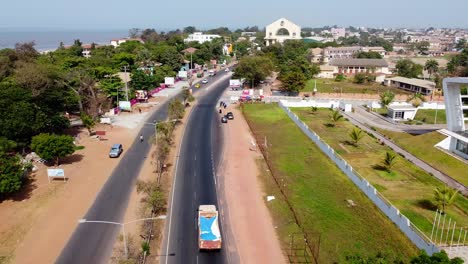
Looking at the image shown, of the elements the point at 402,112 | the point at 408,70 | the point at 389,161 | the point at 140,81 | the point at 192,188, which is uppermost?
the point at 408,70

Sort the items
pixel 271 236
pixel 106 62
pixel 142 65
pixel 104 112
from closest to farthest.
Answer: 1. pixel 271 236
2. pixel 104 112
3. pixel 106 62
4. pixel 142 65

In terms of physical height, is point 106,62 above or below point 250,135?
above

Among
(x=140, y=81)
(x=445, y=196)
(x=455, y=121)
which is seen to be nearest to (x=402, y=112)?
(x=455, y=121)

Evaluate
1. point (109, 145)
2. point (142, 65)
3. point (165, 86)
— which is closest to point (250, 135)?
point (109, 145)

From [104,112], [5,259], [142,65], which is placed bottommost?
[5,259]

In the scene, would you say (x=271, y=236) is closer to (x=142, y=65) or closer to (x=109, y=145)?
(x=109, y=145)

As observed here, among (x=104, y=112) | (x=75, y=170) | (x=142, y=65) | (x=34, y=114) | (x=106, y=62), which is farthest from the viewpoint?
(x=142, y=65)

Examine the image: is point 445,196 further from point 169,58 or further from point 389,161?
point 169,58
